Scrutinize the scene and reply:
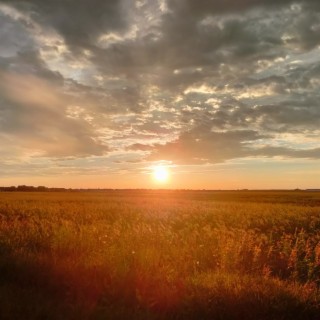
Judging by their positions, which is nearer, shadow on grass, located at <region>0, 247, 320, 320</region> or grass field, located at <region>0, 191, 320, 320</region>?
shadow on grass, located at <region>0, 247, 320, 320</region>

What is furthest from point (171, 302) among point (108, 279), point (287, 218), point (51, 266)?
point (287, 218)

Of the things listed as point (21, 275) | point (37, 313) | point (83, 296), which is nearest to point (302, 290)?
point (83, 296)

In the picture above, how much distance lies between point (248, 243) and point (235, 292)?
4.32 metres

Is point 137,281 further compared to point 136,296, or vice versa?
point 137,281

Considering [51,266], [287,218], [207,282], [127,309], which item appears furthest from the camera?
[287,218]

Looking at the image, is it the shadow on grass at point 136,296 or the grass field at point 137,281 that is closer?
the shadow on grass at point 136,296

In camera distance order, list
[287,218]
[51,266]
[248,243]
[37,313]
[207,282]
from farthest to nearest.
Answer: [287,218] < [248,243] < [51,266] < [207,282] < [37,313]

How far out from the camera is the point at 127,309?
6523 millimetres

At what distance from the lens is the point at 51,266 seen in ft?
27.3

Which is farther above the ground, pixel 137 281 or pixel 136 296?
pixel 137 281

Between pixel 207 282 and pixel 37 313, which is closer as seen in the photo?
pixel 37 313

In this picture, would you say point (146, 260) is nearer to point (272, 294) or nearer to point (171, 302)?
point (171, 302)

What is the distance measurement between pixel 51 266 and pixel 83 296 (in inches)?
62.2

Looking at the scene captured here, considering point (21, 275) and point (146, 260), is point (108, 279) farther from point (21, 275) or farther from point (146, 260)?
point (21, 275)
